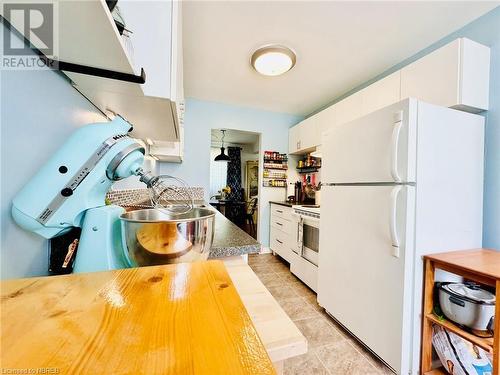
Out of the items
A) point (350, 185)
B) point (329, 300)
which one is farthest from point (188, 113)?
point (329, 300)

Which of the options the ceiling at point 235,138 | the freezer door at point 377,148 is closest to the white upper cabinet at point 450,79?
the freezer door at point 377,148

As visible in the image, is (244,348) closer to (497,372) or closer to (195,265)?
(195,265)

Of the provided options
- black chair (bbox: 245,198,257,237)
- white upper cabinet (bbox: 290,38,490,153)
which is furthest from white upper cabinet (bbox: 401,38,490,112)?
black chair (bbox: 245,198,257,237)

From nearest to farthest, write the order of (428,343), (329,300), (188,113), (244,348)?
(244,348) → (428,343) → (329,300) → (188,113)

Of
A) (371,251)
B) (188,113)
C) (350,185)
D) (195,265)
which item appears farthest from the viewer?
(188,113)

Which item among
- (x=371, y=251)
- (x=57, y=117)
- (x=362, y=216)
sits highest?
(x=57, y=117)

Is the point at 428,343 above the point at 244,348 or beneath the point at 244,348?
beneath

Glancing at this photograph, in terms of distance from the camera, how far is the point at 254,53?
1.92m

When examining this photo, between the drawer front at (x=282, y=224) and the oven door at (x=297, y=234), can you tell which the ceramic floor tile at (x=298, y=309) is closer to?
the oven door at (x=297, y=234)

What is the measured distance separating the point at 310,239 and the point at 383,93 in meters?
1.60

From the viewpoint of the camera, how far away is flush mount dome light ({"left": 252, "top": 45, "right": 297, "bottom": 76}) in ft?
5.99

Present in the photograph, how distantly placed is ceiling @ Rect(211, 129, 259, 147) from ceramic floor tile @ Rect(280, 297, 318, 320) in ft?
11.8

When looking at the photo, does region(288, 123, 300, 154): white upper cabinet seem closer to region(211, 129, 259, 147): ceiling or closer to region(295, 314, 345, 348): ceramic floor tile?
region(211, 129, 259, 147): ceiling

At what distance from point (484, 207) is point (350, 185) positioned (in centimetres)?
88
